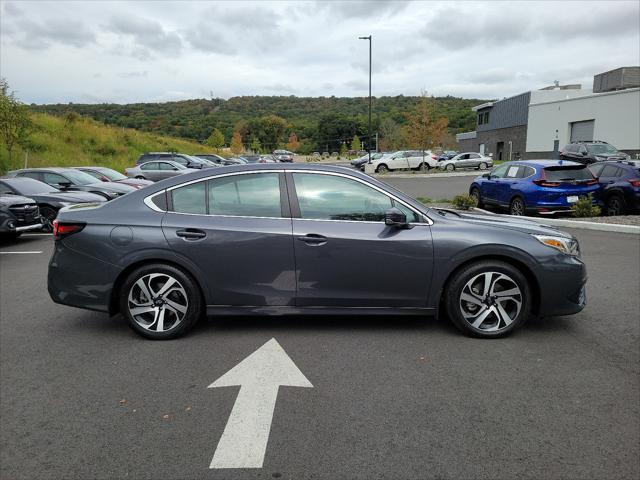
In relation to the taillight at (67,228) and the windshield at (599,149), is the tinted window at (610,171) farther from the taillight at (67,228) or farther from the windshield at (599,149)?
the taillight at (67,228)

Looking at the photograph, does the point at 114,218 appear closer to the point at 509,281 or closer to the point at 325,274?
the point at 325,274

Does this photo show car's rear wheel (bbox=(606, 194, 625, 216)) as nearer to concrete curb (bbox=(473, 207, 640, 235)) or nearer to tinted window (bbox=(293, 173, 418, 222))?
concrete curb (bbox=(473, 207, 640, 235))

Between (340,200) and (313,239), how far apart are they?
0.46 metres

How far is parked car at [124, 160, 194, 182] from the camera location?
2453cm

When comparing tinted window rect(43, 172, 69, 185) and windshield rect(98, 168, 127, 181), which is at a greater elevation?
tinted window rect(43, 172, 69, 185)

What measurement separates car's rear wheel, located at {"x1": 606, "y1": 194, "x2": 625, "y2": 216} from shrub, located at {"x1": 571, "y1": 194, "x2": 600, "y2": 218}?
1094 millimetres

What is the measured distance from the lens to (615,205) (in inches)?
512

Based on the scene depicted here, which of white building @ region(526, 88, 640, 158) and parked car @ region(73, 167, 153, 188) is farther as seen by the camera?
white building @ region(526, 88, 640, 158)

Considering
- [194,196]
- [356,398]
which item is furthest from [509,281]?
[194,196]

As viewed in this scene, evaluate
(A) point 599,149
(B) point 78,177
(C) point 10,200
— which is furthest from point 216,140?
(C) point 10,200

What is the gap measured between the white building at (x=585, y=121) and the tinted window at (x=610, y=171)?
28.8 meters

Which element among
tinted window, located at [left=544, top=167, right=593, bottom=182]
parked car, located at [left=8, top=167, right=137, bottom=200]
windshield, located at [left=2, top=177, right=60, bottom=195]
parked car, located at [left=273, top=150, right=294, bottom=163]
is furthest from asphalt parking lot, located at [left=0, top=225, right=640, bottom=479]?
parked car, located at [left=273, top=150, right=294, bottom=163]

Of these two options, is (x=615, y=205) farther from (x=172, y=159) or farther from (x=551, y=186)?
(x=172, y=159)

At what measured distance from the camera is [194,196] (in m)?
4.80
